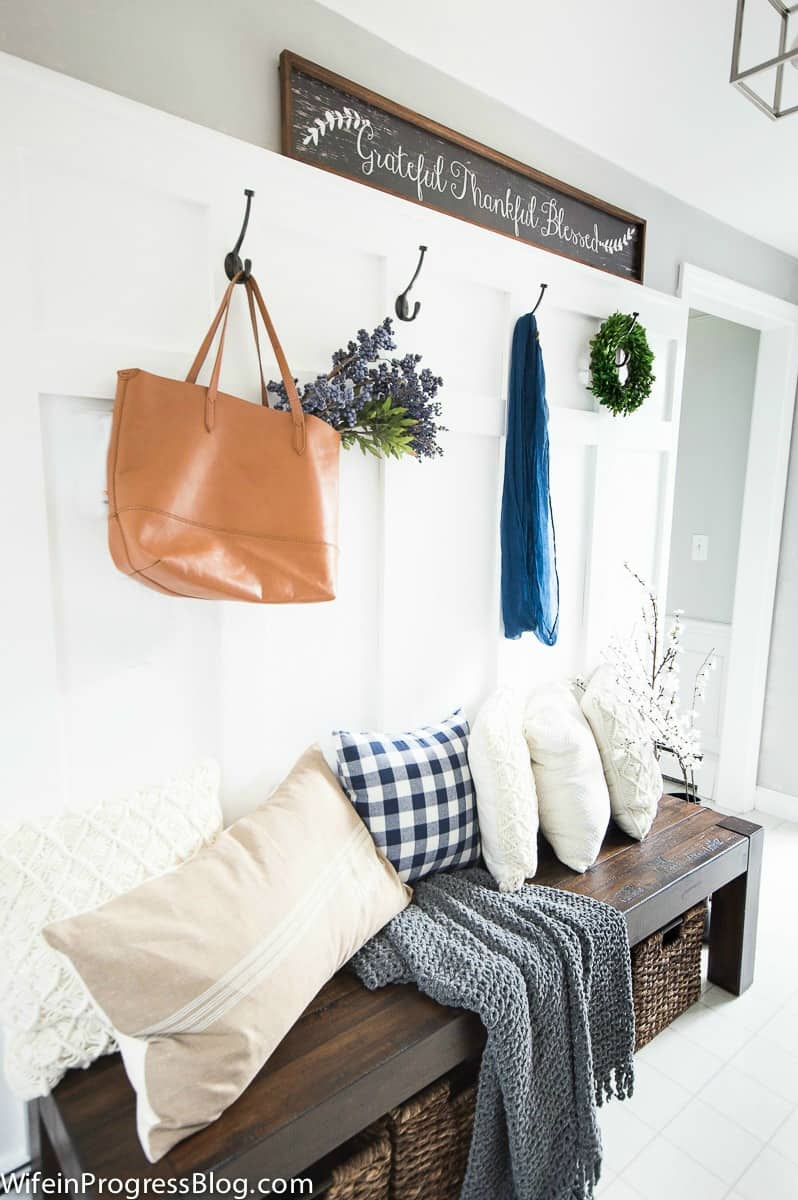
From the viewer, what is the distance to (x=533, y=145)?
1898 millimetres

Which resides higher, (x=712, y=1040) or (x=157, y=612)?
(x=157, y=612)

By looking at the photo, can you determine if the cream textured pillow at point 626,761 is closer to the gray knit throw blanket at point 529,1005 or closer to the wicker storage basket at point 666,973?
the wicker storage basket at point 666,973

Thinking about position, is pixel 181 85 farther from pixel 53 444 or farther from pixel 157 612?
pixel 157 612

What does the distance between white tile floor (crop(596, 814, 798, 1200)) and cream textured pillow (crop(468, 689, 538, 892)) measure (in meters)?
0.64

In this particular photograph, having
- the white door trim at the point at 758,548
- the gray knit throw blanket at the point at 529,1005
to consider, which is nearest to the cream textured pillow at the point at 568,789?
the gray knit throw blanket at the point at 529,1005

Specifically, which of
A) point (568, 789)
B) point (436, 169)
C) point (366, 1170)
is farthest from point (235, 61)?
point (366, 1170)

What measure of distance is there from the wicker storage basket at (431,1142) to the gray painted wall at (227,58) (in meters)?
1.88

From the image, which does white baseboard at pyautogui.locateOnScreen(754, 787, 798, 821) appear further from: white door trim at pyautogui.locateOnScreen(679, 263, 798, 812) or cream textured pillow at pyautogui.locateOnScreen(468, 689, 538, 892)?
cream textured pillow at pyautogui.locateOnScreen(468, 689, 538, 892)

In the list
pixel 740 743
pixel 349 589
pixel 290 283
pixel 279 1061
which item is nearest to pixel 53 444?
pixel 290 283

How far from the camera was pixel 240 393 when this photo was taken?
1476mm

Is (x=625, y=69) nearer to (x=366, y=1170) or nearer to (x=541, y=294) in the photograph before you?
(x=541, y=294)

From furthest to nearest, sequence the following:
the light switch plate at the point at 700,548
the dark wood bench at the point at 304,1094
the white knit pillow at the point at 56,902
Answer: the light switch plate at the point at 700,548, the white knit pillow at the point at 56,902, the dark wood bench at the point at 304,1094

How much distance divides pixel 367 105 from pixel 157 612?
1.20 m

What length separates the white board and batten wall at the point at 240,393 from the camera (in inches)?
48.8
